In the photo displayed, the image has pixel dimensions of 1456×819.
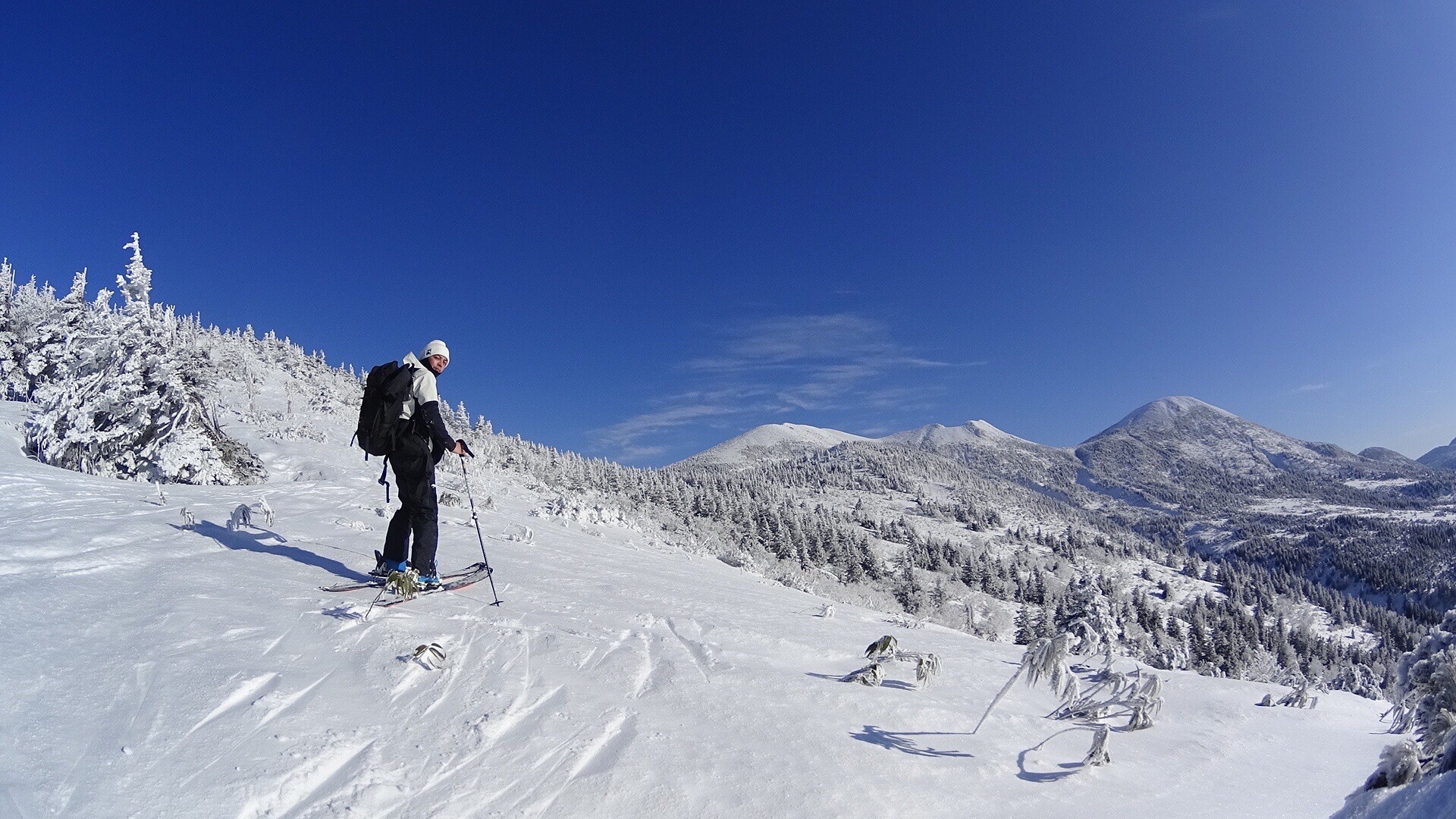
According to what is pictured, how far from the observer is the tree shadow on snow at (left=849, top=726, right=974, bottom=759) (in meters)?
3.70

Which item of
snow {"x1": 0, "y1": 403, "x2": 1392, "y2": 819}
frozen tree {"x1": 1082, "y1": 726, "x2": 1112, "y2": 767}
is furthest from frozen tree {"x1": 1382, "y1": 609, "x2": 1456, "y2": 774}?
frozen tree {"x1": 1082, "y1": 726, "x2": 1112, "y2": 767}

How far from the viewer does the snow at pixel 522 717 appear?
2.89 metres

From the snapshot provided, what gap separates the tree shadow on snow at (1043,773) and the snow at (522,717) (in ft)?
0.07

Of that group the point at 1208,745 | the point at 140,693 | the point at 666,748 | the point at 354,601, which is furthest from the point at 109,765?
the point at 1208,745

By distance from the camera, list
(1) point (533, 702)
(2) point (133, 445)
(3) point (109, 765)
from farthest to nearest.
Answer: (2) point (133, 445) < (1) point (533, 702) < (3) point (109, 765)

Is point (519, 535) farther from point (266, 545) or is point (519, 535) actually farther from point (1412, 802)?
point (1412, 802)

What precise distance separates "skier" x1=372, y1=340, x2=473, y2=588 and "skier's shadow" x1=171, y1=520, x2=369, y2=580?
536mm

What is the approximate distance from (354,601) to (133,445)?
66.0 ft

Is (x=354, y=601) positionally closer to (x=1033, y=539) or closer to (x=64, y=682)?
(x=64, y=682)

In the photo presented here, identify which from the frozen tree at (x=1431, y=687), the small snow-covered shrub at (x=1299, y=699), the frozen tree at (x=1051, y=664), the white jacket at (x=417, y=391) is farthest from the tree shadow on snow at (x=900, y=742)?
the white jacket at (x=417, y=391)

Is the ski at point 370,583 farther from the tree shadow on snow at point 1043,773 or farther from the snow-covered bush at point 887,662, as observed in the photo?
the tree shadow on snow at point 1043,773

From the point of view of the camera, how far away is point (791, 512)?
106m

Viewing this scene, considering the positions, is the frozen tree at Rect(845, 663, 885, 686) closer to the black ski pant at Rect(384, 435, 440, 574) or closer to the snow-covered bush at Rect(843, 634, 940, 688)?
the snow-covered bush at Rect(843, 634, 940, 688)

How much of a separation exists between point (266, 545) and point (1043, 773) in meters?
8.83
